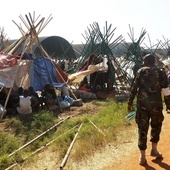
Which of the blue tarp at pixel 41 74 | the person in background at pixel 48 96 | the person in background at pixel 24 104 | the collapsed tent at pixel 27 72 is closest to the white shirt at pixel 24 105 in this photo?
the person in background at pixel 24 104

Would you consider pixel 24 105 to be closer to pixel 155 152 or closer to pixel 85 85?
pixel 85 85

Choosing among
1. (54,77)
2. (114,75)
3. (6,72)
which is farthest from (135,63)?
(6,72)

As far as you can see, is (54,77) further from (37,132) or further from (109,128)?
(109,128)

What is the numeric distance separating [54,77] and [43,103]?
4.14 feet

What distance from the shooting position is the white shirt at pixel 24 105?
340 inches

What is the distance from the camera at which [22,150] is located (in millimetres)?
6020

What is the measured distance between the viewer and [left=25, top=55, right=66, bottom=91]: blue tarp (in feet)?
32.9

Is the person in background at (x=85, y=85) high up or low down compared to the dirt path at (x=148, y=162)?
up

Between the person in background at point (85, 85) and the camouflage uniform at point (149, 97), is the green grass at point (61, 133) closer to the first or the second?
the camouflage uniform at point (149, 97)

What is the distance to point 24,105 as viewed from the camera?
8.65m


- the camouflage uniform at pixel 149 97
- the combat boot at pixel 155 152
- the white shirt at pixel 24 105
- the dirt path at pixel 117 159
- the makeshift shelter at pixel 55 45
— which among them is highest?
the makeshift shelter at pixel 55 45

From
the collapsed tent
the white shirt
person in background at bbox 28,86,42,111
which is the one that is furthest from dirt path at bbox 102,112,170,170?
the collapsed tent

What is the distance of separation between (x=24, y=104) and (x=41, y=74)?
1839mm

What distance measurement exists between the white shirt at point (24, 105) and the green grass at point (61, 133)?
0.88 ft
